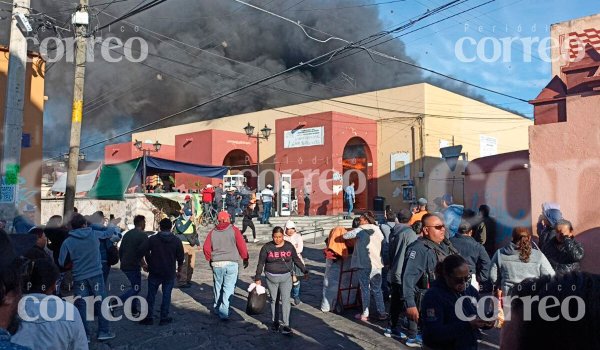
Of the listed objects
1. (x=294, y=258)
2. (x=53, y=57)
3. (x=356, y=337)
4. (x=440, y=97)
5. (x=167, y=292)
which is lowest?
(x=356, y=337)

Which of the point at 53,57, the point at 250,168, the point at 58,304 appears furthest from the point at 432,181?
the point at 58,304

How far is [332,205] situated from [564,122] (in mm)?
15314

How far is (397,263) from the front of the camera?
6.00 metres

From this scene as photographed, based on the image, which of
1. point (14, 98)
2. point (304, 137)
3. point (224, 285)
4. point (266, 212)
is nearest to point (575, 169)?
point (224, 285)

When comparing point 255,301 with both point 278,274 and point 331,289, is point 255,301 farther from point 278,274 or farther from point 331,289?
point 331,289

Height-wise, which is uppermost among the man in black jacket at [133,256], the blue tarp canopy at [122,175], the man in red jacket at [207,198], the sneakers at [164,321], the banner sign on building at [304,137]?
the banner sign on building at [304,137]

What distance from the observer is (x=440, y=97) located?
2638cm

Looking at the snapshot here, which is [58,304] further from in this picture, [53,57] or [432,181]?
[432,181]

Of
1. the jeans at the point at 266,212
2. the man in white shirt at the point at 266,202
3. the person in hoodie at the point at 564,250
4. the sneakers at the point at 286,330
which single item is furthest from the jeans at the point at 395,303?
the jeans at the point at 266,212

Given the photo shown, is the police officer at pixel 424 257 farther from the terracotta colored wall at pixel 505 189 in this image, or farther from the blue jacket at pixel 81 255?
the terracotta colored wall at pixel 505 189

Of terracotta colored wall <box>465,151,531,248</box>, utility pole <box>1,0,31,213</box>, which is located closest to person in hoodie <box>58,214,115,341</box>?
utility pole <box>1,0,31,213</box>

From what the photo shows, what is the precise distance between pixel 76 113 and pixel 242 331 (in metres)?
6.46

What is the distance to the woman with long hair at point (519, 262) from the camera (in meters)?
5.25

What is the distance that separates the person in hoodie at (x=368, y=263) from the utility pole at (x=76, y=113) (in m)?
6.43
